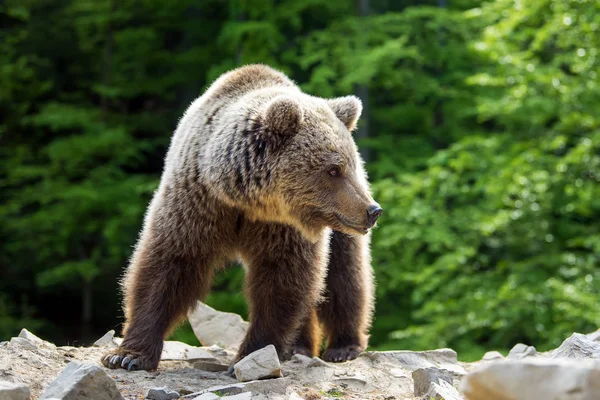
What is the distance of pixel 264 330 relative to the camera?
16.9 ft

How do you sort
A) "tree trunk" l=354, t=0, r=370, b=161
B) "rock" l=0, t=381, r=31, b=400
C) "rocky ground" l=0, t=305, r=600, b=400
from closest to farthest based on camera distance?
1. "rocky ground" l=0, t=305, r=600, b=400
2. "rock" l=0, t=381, r=31, b=400
3. "tree trunk" l=354, t=0, r=370, b=161

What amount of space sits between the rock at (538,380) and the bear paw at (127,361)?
2.55 m

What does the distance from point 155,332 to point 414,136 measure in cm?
1249

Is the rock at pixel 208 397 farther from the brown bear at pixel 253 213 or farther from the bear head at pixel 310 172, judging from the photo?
the bear head at pixel 310 172

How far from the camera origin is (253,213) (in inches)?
195

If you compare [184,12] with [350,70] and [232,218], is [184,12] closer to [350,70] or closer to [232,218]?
[350,70]

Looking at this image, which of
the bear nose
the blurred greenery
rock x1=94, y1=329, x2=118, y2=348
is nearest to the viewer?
the bear nose

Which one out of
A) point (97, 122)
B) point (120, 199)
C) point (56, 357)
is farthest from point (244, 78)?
point (97, 122)

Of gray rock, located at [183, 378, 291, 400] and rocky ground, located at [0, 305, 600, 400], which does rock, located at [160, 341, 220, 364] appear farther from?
gray rock, located at [183, 378, 291, 400]

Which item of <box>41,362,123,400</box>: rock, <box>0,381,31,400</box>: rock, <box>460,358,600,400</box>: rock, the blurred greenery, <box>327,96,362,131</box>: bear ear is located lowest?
the blurred greenery

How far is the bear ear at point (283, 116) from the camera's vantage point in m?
4.72

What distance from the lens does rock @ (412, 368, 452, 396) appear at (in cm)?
436

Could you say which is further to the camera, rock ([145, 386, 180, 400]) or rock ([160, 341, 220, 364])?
rock ([160, 341, 220, 364])

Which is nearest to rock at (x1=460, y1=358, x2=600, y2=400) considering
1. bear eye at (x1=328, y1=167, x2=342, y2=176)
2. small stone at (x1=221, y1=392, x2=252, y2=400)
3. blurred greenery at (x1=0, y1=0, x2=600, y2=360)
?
small stone at (x1=221, y1=392, x2=252, y2=400)
